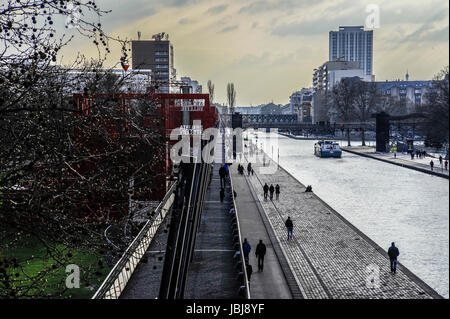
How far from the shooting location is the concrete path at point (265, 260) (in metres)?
10.6

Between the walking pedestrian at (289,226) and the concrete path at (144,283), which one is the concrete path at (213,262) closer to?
the concrete path at (144,283)

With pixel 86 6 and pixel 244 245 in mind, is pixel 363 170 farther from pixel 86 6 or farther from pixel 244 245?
pixel 86 6

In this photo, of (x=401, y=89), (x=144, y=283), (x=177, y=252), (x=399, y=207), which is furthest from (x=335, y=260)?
(x=401, y=89)

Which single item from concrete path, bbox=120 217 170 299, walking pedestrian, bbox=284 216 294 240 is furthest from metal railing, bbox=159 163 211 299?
walking pedestrian, bbox=284 216 294 240

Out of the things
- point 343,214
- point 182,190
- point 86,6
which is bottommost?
point 343,214

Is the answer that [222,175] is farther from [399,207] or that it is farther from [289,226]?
[289,226]

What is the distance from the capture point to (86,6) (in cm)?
437

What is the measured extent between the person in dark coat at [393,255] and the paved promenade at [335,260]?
0.59 feet

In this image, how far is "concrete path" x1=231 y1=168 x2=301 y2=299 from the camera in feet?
34.8

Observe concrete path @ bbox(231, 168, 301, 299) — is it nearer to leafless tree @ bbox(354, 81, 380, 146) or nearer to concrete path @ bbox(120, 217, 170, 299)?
concrete path @ bbox(120, 217, 170, 299)

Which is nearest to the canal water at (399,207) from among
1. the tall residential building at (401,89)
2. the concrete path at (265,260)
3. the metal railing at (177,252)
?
the metal railing at (177,252)
